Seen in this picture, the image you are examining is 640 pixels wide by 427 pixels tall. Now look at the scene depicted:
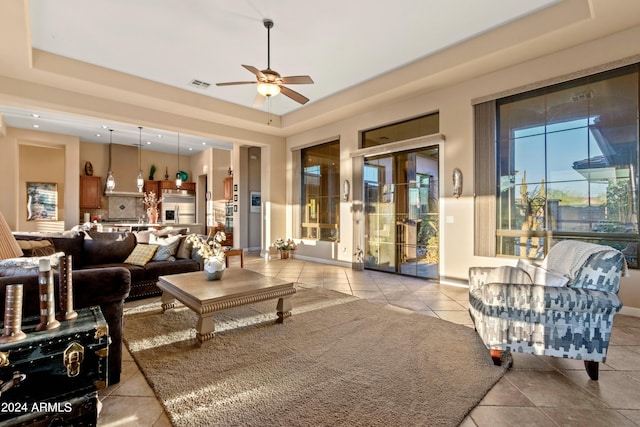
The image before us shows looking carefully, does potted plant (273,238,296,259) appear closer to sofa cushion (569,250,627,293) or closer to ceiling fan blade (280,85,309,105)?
ceiling fan blade (280,85,309,105)

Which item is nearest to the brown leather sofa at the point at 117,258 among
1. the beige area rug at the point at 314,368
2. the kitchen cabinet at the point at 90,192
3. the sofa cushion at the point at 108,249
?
the sofa cushion at the point at 108,249

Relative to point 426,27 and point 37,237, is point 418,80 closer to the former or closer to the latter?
point 426,27

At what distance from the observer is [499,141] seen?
437 centimetres

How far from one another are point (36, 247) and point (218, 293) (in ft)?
8.82

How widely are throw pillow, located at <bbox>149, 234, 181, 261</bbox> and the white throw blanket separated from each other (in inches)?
178

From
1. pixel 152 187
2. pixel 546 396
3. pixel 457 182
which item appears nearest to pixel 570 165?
pixel 457 182

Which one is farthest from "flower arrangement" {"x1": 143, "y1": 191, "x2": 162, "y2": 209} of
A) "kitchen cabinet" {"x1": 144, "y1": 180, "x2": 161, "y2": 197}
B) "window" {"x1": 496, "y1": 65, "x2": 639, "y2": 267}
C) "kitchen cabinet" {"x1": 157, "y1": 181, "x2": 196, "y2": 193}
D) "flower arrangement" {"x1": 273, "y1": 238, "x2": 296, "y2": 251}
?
"window" {"x1": 496, "y1": 65, "x2": 639, "y2": 267}

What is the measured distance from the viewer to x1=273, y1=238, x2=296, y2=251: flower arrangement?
7418mm

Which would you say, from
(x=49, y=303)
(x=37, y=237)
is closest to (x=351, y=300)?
(x=49, y=303)

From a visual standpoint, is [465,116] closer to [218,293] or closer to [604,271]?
[604,271]

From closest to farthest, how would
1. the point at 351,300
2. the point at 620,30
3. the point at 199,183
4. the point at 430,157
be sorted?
the point at 620,30 → the point at 351,300 → the point at 430,157 → the point at 199,183

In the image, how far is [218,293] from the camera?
8.92 ft

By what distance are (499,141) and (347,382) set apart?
157 inches

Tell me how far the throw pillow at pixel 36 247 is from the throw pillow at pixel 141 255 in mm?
841
